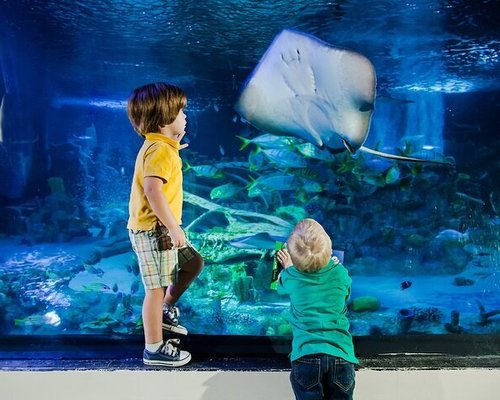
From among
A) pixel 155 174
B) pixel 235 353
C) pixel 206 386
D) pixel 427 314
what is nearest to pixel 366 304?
pixel 427 314

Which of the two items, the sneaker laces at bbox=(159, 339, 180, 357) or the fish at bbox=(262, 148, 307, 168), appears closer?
the sneaker laces at bbox=(159, 339, 180, 357)

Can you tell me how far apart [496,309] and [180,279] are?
220 centimetres

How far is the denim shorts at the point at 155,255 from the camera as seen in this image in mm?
2852

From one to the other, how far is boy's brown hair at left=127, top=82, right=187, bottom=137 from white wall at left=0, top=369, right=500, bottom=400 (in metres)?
1.47

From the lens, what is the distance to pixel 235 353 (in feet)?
10.4

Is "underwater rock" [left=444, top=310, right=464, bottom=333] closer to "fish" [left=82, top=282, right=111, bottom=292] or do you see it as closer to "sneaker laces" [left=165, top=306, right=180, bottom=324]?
"sneaker laces" [left=165, top=306, right=180, bottom=324]

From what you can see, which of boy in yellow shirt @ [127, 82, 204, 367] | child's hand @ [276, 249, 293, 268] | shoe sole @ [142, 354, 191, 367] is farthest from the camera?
shoe sole @ [142, 354, 191, 367]

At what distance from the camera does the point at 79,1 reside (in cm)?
322

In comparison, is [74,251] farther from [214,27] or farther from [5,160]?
[214,27]

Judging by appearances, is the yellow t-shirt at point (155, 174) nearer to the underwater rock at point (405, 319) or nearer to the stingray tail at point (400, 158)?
the stingray tail at point (400, 158)

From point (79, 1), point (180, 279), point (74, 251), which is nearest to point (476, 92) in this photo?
point (180, 279)

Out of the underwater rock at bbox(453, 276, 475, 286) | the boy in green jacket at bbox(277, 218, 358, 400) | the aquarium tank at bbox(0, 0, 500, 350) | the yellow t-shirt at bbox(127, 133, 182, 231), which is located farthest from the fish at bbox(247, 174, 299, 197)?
the underwater rock at bbox(453, 276, 475, 286)

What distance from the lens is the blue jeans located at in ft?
7.70

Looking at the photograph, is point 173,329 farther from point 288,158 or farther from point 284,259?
point 288,158
